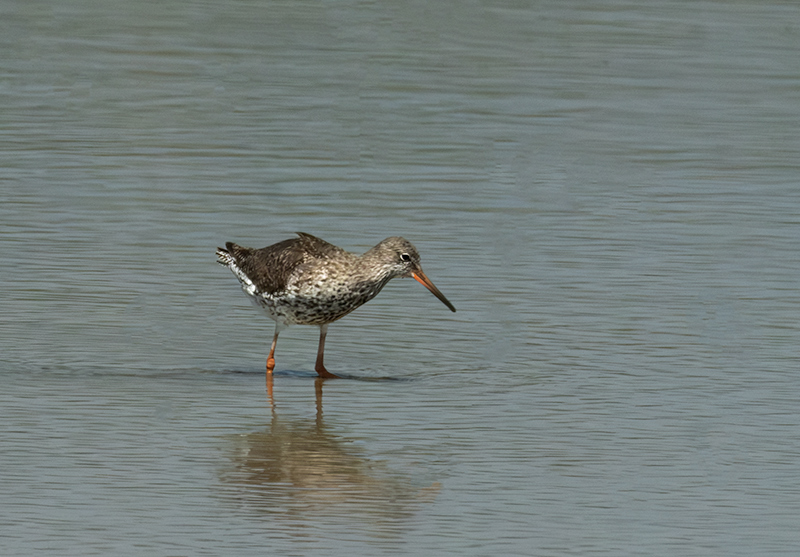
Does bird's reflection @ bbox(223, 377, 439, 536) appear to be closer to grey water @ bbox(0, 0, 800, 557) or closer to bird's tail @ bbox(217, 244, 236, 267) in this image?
grey water @ bbox(0, 0, 800, 557)

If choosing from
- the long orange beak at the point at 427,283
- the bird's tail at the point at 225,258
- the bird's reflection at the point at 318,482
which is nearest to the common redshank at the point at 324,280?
the long orange beak at the point at 427,283

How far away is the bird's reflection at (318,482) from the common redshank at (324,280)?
1.66 m

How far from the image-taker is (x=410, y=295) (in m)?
13.2

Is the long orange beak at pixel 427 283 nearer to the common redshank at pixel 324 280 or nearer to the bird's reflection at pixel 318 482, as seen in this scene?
the common redshank at pixel 324 280

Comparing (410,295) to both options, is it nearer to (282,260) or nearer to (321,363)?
(282,260)

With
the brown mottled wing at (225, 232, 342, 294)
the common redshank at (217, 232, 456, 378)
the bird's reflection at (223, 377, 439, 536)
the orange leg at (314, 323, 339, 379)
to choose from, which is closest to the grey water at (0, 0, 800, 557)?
the bird's reflection at (223, 377, 439, 536)

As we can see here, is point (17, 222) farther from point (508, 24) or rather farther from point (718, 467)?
point (508, 24)

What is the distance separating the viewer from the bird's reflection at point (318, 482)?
8.23 metres

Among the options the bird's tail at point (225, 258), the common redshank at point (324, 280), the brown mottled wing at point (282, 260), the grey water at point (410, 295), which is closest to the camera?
the grey water at point (410, 295)

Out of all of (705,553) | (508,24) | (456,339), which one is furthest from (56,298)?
(508,24)

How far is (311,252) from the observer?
462 inches

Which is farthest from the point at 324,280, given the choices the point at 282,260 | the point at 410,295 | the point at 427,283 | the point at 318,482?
the point at 318,482

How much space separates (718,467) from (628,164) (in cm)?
861

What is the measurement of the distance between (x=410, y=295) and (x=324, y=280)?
187cm
